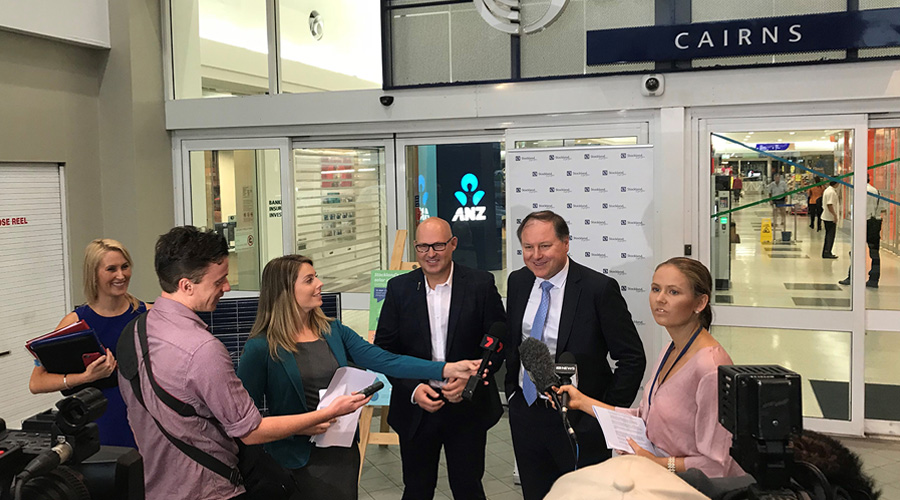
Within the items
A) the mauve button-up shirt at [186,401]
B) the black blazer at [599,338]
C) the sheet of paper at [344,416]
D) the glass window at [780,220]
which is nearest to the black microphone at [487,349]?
the black blazer at [599,338]

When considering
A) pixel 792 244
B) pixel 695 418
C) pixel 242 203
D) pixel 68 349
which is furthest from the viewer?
pixel 242 203

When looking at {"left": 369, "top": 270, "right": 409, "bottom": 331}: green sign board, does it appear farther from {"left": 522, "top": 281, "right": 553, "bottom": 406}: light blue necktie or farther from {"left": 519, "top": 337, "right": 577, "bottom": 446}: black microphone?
{"left": 519, "top": 337, "right": 577, "bottom": 446}: black microphone

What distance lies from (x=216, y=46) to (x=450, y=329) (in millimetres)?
4971

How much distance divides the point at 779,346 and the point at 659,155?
181cm

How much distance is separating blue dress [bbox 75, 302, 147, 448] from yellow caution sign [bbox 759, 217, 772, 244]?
4515 mm

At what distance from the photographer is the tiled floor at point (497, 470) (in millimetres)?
→ 4641

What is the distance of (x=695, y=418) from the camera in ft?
7.34

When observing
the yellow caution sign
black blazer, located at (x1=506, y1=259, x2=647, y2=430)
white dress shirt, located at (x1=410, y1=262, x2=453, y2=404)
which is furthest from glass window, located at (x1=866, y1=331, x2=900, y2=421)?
white dress shirt, located at (x1=410, y1=262, x2=453, y2=404)

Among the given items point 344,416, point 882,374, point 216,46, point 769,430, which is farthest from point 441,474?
point 216,46

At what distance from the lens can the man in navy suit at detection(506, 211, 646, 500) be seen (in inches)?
121

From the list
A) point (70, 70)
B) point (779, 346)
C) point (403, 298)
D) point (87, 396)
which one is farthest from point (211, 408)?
point (70, 70)

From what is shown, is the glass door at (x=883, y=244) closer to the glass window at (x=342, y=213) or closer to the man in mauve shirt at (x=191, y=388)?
the glass window at (x=342, y=213)

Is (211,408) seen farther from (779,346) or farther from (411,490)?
(779,346)

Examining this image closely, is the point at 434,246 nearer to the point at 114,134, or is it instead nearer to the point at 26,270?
the point at 26,270
